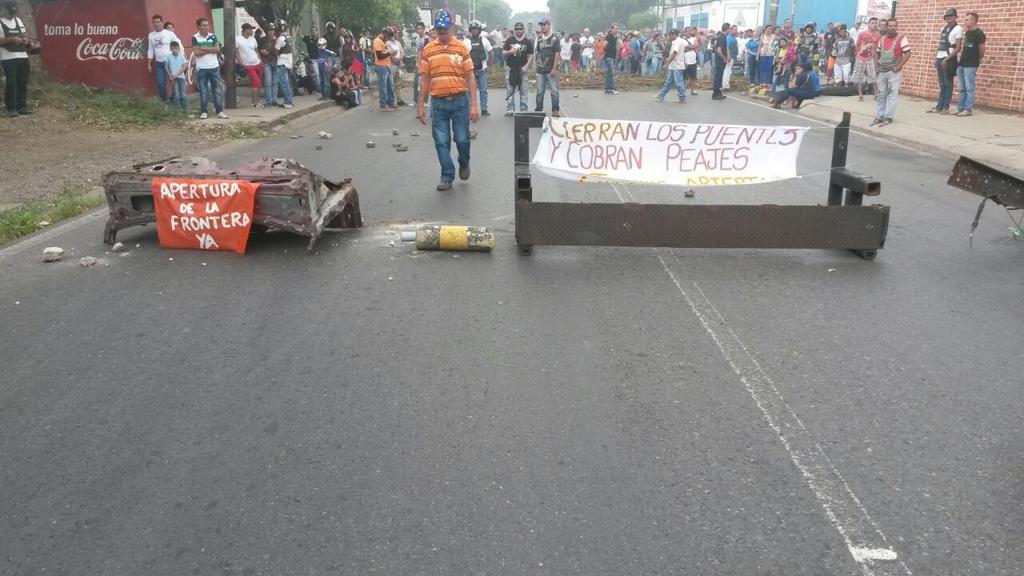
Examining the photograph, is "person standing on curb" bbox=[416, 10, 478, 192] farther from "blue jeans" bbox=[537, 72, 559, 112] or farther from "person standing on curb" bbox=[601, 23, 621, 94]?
"person standing on curb" bbox=[601, 23, 621, 94]

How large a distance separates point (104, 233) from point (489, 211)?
3.59 metres

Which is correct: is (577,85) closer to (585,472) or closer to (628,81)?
(628,81)

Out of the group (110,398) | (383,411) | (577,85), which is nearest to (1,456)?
(110,398)

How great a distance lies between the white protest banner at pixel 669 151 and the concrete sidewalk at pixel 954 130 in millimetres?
6464

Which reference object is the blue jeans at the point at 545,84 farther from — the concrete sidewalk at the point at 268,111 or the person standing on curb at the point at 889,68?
the person standing on curb at the point at 889,68

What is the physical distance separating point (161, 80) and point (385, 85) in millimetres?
5230

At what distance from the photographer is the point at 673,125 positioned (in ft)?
23.7

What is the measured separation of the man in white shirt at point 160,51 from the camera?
55.9 ft

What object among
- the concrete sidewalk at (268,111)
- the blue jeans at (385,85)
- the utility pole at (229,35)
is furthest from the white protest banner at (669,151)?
the blue jeans at (385,85)

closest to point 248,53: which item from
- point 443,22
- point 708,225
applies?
point 443,22

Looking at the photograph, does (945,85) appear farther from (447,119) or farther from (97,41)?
(97,41)

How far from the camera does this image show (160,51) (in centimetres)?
1702

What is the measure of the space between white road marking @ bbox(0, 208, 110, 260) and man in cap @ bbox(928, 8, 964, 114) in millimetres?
15677

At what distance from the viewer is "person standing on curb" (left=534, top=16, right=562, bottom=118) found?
57.0 ft
